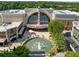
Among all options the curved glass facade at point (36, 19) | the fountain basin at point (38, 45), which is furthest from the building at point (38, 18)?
the fountain basin at point (38, 45)

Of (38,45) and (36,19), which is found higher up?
(36,19)

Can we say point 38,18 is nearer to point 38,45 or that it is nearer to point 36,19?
point 36,19

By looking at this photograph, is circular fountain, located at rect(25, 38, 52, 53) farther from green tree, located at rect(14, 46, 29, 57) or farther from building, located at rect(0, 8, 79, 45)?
building, located at rect(0, 8, 79, 45)

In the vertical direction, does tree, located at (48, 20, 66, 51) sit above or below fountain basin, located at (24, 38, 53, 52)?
above

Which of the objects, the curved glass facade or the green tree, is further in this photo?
the curved glass facade

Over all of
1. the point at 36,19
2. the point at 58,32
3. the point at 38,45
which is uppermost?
the point at 36,19

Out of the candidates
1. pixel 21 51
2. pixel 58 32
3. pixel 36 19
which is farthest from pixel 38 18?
pixel 21 51

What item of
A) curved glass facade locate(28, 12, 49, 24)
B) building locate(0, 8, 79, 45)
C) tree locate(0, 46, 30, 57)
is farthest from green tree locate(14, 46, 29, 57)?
curved glass facade locate(28, 12, 49, 24)

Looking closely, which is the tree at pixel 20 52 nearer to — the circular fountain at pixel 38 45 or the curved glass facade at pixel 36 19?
the circular fountain at pixel 38 45

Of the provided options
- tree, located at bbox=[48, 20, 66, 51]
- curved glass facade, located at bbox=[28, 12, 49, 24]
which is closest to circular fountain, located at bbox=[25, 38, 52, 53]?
tree, located at bbox=[48, 20, 66, 51]

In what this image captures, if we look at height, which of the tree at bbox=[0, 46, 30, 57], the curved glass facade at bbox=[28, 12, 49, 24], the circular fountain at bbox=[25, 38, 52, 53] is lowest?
the circular fountain at bbox=[25, 38, 52, 53]

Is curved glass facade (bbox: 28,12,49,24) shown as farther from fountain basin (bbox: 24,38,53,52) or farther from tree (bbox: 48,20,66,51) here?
fountain basin (bbox: 24,38,53,52)
